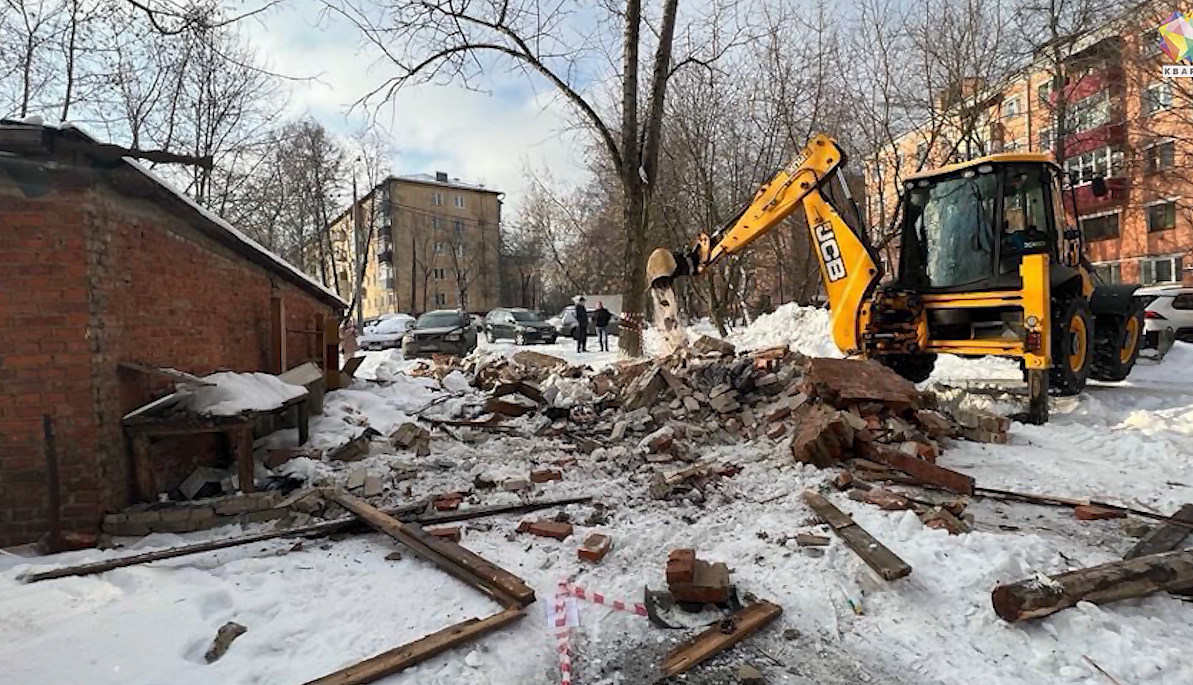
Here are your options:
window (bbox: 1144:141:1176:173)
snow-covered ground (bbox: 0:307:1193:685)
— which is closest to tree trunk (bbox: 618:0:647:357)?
snow-covered ground (bbox: 0:307:1193:685)

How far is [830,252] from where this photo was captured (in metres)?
8.70

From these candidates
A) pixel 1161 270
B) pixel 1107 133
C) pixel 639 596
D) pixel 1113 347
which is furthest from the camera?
pixel 1161 270

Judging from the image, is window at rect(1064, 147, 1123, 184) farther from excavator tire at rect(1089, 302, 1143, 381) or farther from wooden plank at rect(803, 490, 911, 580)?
wooden plank at rect(803, 490, 911, 580)

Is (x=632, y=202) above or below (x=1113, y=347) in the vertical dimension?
above

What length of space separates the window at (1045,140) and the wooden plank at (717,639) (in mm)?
25594

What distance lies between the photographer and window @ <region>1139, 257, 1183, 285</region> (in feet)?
90.5

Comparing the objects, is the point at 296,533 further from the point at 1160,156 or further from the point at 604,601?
the point at 1160,156

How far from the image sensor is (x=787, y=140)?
20672 millimetres

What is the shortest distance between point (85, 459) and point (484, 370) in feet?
25.0

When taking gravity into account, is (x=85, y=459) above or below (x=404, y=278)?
below

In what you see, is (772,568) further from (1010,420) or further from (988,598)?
(1010,420)

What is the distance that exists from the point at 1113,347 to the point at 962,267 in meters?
2.94

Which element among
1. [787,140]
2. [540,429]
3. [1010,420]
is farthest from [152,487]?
[787,140]

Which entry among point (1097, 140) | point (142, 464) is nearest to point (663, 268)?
point (142, 464)
